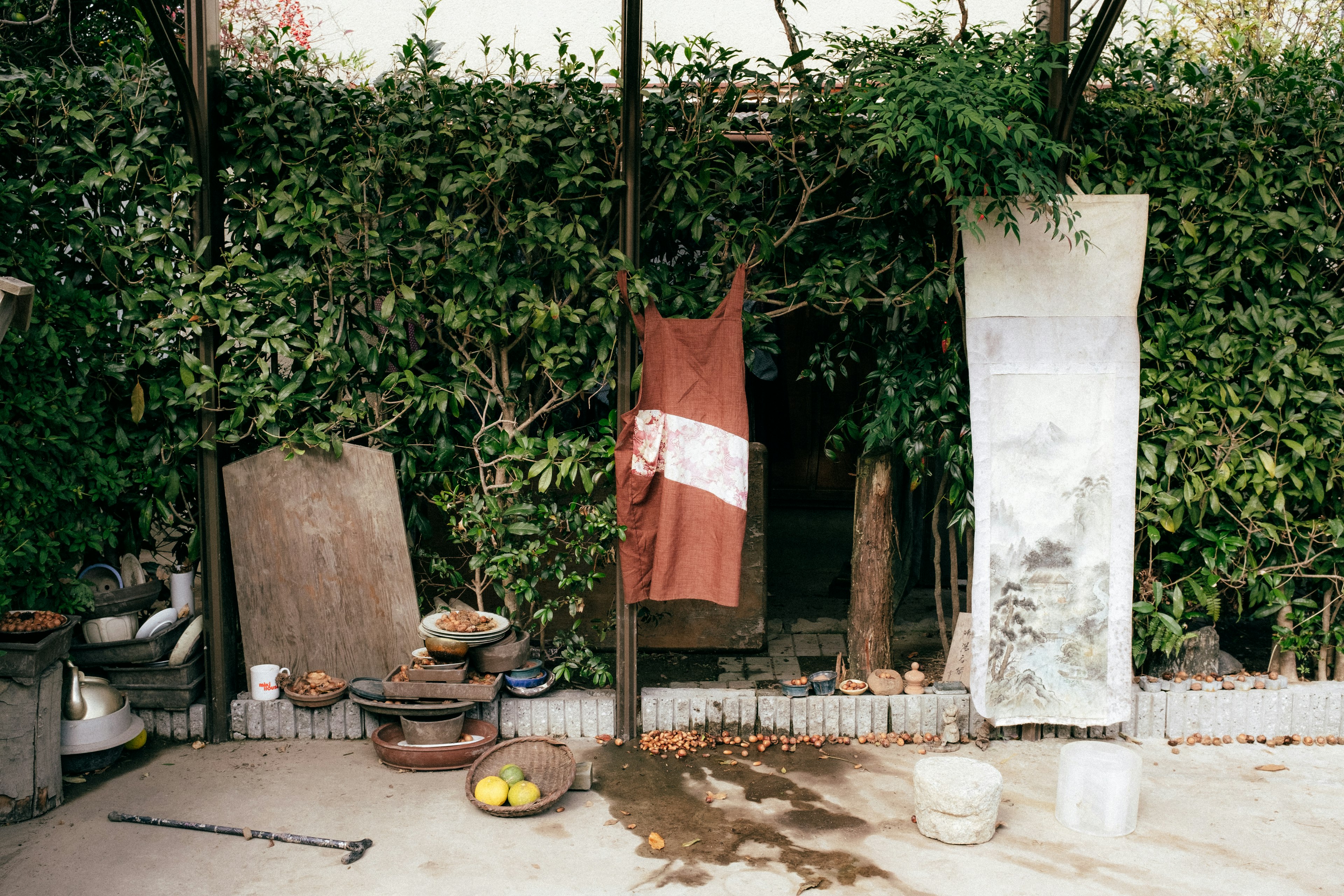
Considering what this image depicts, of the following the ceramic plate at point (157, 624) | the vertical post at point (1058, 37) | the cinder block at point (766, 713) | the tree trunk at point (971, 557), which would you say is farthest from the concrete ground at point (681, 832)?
the vertical post at point (1058, 37)

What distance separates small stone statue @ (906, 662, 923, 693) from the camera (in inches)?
202

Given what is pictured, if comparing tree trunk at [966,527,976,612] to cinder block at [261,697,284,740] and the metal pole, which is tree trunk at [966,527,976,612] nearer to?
the metal pole

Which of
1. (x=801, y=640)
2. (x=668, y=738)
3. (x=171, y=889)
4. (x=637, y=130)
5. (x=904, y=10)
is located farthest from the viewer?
(x=904, y=10)

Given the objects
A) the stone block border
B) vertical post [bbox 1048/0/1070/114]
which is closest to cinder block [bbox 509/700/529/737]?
the stone block border

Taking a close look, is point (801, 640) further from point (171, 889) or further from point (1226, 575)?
point (171, 889)

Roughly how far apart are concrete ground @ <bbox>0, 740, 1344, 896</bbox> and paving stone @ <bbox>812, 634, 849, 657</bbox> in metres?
1.28

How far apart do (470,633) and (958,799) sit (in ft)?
7.79

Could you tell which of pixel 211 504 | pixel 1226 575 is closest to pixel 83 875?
pixel 211 504

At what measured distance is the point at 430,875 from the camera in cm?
379

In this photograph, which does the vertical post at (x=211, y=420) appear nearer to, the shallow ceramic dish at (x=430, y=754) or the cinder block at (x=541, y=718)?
the shallow ceramic dish at (x=430, y=754)

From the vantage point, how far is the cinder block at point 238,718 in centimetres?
502

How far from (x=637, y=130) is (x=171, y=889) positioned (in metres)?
3.72

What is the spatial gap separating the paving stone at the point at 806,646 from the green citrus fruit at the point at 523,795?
243 centimetres

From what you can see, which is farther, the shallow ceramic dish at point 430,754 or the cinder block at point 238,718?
the cinder block at point 238,718
